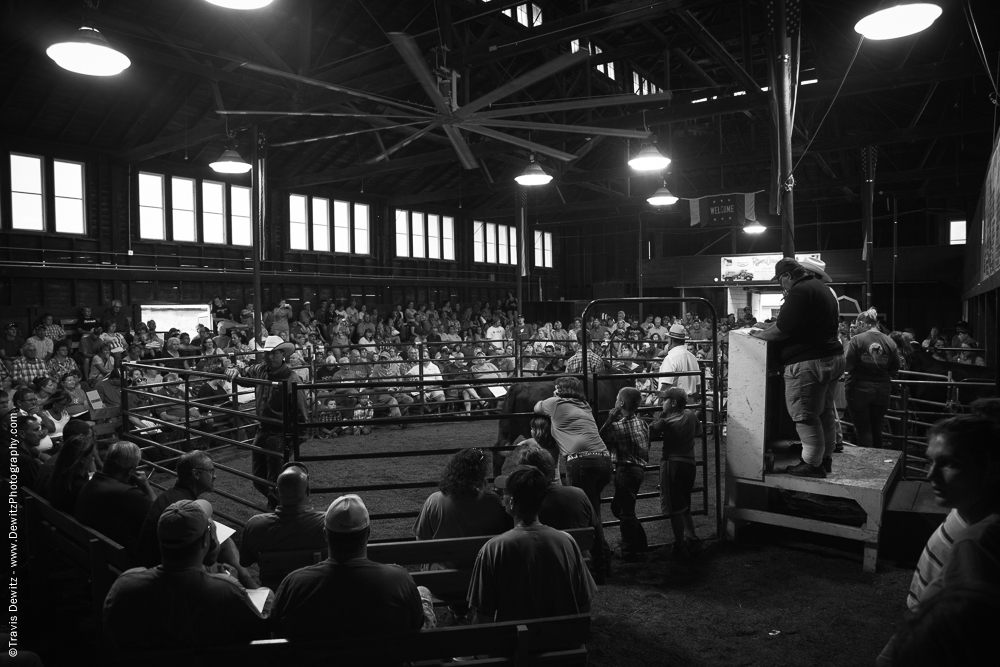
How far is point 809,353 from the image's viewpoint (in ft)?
15.4

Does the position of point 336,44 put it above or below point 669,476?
above

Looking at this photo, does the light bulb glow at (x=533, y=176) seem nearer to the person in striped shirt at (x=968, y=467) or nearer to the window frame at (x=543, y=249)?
the person in striped shirt at (x=968, y=467)

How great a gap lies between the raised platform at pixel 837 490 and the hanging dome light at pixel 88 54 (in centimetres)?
630

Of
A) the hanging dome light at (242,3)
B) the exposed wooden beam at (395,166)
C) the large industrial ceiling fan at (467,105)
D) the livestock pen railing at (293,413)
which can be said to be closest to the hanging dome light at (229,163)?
the large industrial ceiling fan at (467,105)

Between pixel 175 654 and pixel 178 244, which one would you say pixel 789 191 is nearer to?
pixel 175 654

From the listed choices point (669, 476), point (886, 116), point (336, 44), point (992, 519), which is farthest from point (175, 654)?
point (886, 116)

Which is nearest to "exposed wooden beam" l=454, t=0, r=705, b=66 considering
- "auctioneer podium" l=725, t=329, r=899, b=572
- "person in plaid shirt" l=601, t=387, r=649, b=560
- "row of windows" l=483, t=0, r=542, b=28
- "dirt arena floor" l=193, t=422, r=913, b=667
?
"auctioneer podium" l=725, t=329, r=899, b=572

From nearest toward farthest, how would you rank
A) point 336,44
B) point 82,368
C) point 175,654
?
point 175,654, point 82,368, point 336,44

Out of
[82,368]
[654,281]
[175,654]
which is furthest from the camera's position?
[654,281]

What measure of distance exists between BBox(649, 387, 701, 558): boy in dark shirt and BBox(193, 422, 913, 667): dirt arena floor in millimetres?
249

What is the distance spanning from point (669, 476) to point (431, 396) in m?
7.09

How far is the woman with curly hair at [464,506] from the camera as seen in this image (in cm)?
362

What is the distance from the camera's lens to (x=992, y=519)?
1.80 m

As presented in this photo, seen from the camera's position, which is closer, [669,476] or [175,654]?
[175,654]
